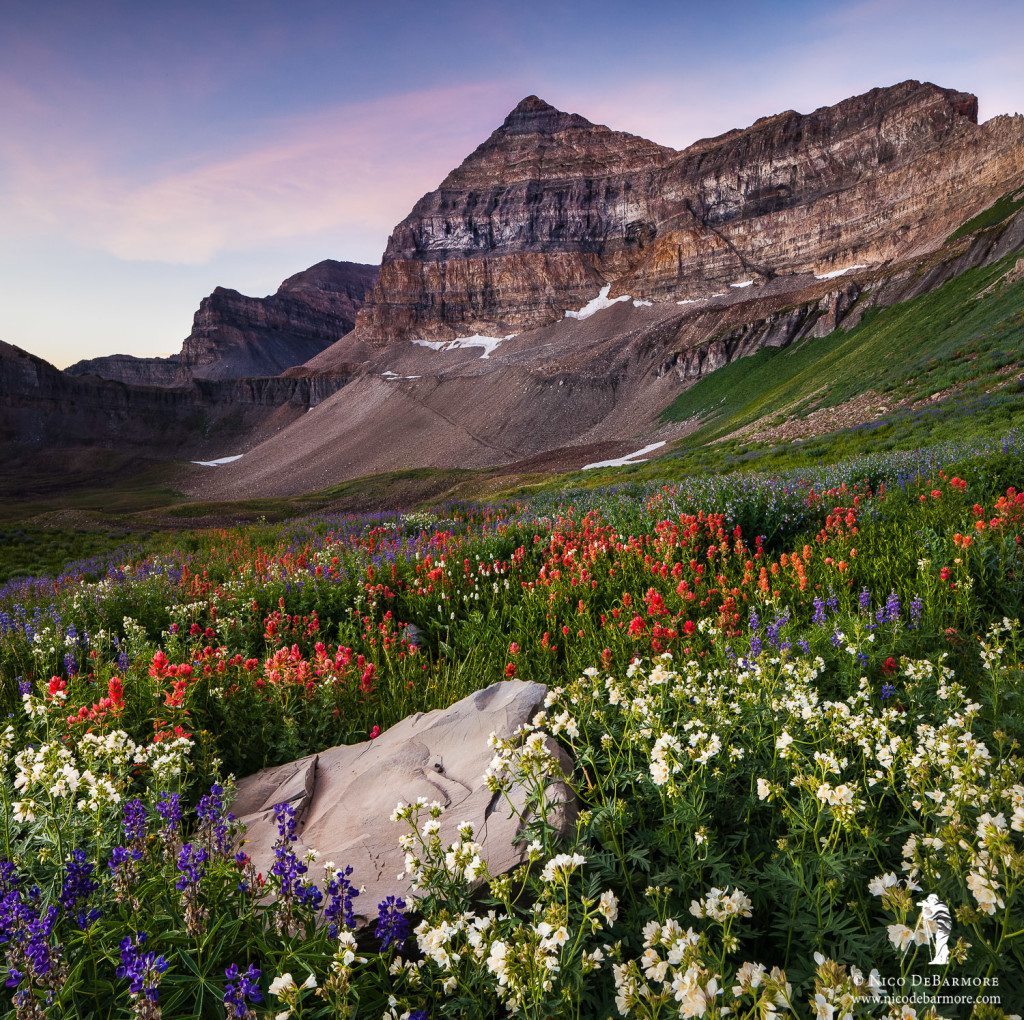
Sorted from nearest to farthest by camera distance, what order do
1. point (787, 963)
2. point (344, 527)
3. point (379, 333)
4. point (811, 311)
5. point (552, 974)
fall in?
point (552, 974) → point (787, 963) → point (344, 527) → point (811, 311) → point (379, 333)

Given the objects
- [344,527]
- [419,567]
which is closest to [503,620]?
[419,567]

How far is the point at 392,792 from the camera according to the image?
3.68 metres

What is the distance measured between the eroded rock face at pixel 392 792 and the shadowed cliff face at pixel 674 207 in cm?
8864

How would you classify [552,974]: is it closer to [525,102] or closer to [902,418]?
[902,418]

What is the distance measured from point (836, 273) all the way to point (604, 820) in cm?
11179

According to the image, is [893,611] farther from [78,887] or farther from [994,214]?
[994,214]

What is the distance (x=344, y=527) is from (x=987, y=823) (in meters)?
18.7

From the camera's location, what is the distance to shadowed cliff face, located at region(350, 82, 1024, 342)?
85.9 metres

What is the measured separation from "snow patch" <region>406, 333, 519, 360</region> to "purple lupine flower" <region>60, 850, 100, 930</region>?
132m

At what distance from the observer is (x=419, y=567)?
8.91m

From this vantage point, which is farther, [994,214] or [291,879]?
[994,214]

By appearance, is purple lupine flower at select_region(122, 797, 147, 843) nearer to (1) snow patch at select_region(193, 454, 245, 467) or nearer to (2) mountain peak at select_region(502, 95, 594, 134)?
(1) snow patch at select_region(193, 454, 245, 467)

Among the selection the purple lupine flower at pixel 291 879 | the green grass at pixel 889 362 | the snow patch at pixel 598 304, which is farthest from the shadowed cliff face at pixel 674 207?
the purple lupine flower at pixel 291 879

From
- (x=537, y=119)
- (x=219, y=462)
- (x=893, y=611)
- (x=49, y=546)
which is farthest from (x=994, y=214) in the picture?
(x=537, y=119)
